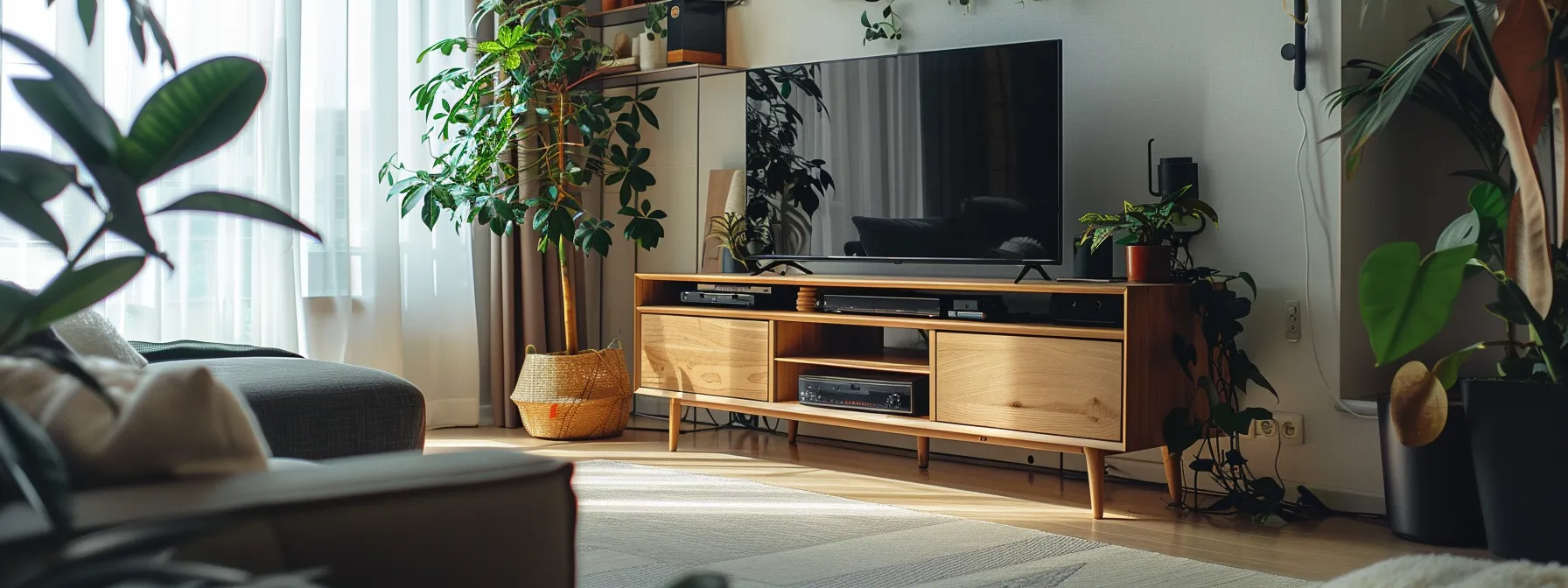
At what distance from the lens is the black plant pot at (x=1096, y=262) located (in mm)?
3521

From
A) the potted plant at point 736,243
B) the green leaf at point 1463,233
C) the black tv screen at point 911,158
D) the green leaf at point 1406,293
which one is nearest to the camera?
the green leaf at point 1406,293

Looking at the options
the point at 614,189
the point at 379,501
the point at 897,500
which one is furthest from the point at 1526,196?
the point at 614,189

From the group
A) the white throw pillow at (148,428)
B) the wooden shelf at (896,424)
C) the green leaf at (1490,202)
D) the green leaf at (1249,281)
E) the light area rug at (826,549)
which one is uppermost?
the green leaf at (1490,202)

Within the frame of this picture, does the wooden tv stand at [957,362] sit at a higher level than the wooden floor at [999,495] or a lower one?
higher

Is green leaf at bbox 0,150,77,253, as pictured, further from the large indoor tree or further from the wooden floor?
the large indoor tree

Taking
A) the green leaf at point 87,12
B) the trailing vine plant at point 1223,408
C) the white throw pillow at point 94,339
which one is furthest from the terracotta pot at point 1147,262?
the green leaf at point 87,12

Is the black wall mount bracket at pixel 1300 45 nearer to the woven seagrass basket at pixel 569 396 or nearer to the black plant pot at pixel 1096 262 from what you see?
the black plant pot at pixel 1096 262

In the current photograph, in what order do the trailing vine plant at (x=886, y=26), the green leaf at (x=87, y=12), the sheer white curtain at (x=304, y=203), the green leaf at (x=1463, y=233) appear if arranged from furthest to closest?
the trailing vine plant at (x=886, y=26) → the sheer white curtain at (x=304, y=203) → the green leaf at (x=1463, y=233) → the green leaf at (x=87, y=12)

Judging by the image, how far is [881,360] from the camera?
3824 mm

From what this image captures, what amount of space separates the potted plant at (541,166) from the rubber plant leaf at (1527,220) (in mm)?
2661

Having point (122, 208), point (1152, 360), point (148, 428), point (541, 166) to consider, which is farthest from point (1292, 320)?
point (122, 208)

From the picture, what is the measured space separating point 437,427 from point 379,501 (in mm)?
4078

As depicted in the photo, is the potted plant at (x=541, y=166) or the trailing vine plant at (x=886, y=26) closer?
the trailing vine plant at (x=886, y=26)

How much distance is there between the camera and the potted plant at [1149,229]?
10.8ft
